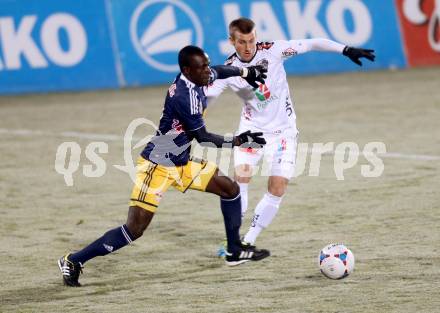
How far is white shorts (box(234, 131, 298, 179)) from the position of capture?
10445 millimetres

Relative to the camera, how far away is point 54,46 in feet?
78.9

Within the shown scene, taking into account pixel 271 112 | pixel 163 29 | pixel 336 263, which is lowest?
pixel 163 29

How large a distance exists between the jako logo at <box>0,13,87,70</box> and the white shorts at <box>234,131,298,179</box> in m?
14.1

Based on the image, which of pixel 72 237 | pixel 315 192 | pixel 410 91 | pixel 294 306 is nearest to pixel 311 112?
pixel 410 91

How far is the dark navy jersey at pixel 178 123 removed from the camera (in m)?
9.22

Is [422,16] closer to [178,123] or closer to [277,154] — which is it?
[277,154]

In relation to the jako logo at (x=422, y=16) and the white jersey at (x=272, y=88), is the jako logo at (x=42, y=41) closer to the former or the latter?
the jako logo at (x=422, y=16)

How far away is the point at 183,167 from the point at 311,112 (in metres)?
10.9

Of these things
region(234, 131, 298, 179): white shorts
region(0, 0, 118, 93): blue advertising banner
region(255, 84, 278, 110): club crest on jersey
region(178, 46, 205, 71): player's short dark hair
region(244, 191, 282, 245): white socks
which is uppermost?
region(178, 46, 205, 71): player's short dark hair

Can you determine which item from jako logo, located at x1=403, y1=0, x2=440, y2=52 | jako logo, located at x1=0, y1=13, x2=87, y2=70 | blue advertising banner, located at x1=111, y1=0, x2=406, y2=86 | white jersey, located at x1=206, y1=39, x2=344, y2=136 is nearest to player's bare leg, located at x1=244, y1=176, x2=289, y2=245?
white jersey, located at x1=206, y1=39, x2=344, y2=136

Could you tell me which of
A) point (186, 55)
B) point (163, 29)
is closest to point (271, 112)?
point (186, 55)

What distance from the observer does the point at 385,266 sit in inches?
374

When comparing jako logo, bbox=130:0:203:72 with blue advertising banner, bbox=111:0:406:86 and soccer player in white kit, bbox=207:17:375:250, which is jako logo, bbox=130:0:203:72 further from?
soccer player in white kit, bbox=207:17:375:250

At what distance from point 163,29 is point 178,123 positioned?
1525cm
